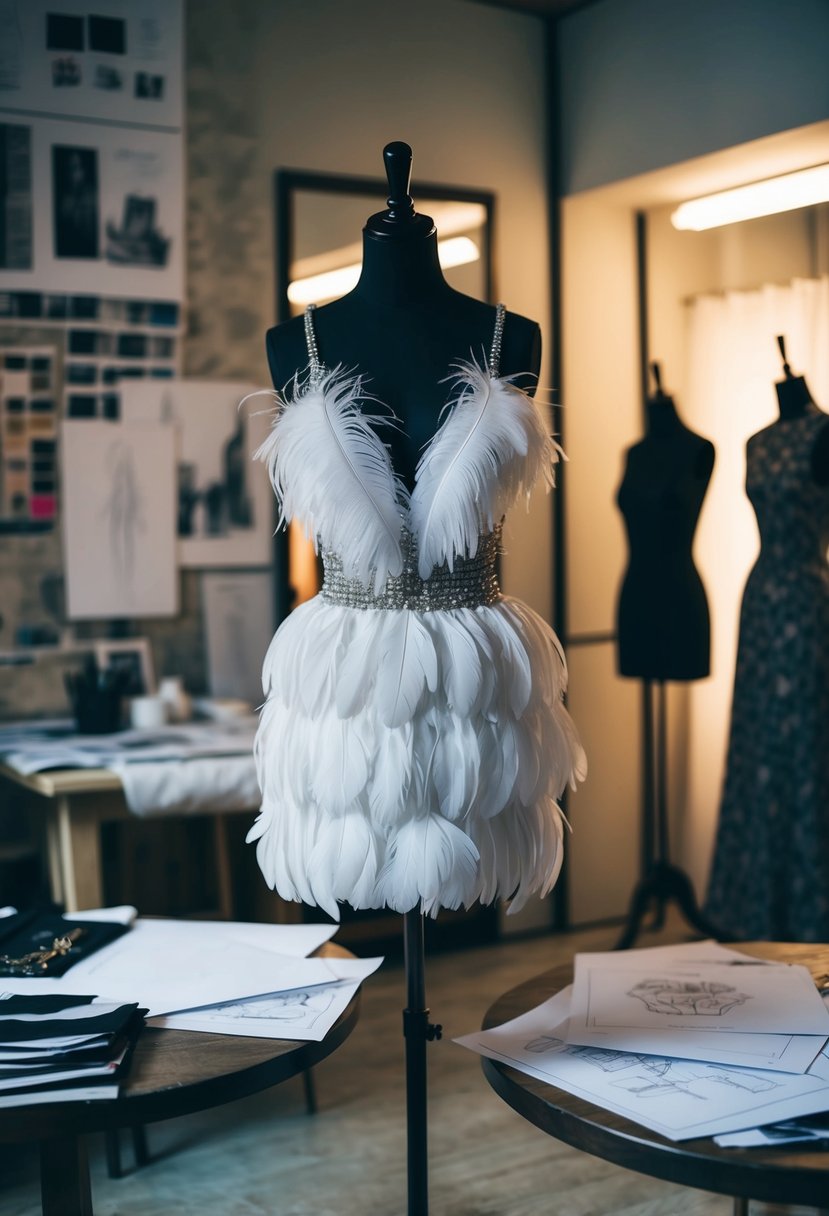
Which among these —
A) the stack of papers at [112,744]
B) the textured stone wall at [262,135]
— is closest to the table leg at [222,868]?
the stack of papers at [112,744]

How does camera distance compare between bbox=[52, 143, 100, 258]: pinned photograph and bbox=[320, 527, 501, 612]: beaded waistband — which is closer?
bbox=[320, 527, 501, 612]: beaded waistband

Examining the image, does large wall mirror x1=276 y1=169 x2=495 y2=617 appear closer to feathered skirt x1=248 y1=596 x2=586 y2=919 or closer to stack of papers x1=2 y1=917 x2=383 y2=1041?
stack of papers x1=2 y1=917 x2=383 y2=1041

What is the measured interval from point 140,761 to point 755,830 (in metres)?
1.56

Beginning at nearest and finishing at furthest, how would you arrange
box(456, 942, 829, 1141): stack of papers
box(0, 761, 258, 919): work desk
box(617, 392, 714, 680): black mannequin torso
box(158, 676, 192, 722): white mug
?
box(456, 942, 829, 1141): stack of papers < box(0, 761, 258, 919): work desk < box(158, 676, 192, 722): white mug < box(617, 392, 714, 680): black mannequin torso

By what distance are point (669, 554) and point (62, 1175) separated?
7.76 feet

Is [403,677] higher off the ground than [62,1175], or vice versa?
[403,677]

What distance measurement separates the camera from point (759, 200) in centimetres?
331

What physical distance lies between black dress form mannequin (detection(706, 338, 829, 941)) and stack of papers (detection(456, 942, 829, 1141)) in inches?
57.2

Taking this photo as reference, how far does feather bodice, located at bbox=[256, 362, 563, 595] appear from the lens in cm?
138

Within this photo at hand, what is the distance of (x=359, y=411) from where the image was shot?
1.42 meters

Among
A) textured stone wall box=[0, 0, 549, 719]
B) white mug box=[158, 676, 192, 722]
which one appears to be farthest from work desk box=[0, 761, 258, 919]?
textured stone wall box=[0, 0, 549, 719]

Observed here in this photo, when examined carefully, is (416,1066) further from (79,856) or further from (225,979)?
(79,856)

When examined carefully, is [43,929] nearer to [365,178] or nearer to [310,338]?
[310,338]

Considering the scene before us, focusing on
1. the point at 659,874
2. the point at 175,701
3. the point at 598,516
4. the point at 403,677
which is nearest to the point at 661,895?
the point at 659,874
